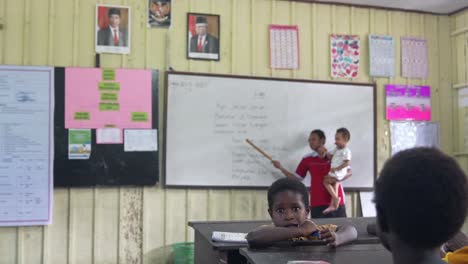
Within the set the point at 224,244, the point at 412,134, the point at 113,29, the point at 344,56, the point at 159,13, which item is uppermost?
the point at 159,13

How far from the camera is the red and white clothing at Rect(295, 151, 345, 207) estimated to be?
399 centimetres

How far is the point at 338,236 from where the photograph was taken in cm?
167

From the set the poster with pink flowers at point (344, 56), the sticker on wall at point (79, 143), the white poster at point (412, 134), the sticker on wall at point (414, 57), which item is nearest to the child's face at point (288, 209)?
the sticker on wall at point (79, 143)

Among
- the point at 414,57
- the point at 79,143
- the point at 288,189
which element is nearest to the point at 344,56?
the point at 414,57

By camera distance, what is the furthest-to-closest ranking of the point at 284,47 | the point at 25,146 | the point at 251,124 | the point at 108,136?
the point at 284,47 → the point at 251,124 → the point at 108,136 → the point at 25,146

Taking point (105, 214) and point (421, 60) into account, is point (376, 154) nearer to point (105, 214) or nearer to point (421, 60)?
point (421, 60)

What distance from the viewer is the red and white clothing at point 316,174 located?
399 centimetres

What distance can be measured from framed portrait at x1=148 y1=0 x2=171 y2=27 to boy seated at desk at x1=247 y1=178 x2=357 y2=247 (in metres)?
2.25

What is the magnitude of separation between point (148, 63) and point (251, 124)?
0.95 metres

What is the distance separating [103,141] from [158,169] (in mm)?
464

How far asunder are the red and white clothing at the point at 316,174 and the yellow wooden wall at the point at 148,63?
365mm

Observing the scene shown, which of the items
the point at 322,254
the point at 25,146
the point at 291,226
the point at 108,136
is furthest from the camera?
the point at 108,136

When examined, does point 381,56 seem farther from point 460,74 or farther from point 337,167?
point 337,167

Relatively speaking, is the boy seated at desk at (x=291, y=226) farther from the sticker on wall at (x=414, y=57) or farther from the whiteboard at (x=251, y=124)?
the sticker on wall at (x=414, y=57)
